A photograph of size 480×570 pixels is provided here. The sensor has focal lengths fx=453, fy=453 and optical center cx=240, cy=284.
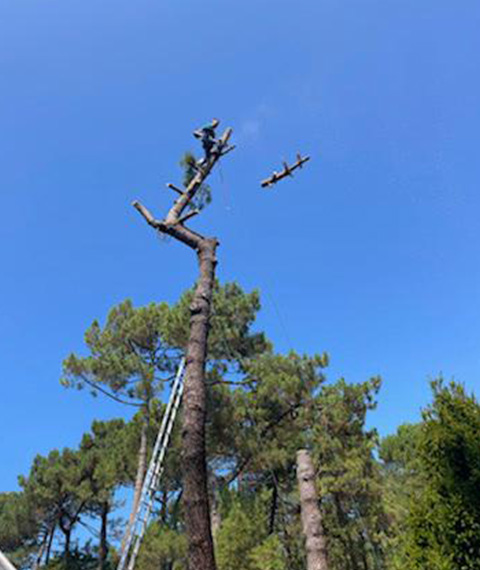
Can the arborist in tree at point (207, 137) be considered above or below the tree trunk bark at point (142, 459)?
above

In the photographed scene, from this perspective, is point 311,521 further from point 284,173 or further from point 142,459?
point 142,459

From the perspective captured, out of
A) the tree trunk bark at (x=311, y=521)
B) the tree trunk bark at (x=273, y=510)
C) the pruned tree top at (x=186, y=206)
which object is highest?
the pruned tree top at (x=186, y=206)

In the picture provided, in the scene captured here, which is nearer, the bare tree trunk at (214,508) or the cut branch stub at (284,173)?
the cut branch stub at (284,173)

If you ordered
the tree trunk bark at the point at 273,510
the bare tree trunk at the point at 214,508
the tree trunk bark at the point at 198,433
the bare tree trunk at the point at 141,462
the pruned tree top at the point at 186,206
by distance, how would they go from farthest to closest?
the tree trunk bark at the point at 273,510 → the bare tree trunk at the point at 214,508 → the bare tree trunk at the point at 141,462 → the pruned tree top at the point at 186,206 → the tree trunk bark at the point at 198,433

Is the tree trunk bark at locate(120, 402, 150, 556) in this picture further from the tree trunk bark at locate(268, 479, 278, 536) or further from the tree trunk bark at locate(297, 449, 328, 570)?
the tree trunk bark at locate(297, 449, 328, 570)

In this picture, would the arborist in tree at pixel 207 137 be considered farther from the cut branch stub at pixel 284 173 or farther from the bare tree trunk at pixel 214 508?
the bare tree trunk at pixel 214 508

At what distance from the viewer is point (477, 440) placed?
4.38 meters

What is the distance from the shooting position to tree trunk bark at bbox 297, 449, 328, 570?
19.0 feet

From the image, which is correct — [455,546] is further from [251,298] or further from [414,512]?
[251,298]

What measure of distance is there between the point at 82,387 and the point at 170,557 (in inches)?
220

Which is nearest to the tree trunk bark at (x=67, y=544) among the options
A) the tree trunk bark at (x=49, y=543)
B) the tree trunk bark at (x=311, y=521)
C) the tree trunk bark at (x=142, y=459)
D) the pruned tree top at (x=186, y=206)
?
the tree trunk bark at (x=49, y=543)

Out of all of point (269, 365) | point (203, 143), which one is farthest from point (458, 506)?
point (269, 365)

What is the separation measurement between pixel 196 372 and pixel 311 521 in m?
3.19

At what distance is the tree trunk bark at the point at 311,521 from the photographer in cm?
578
